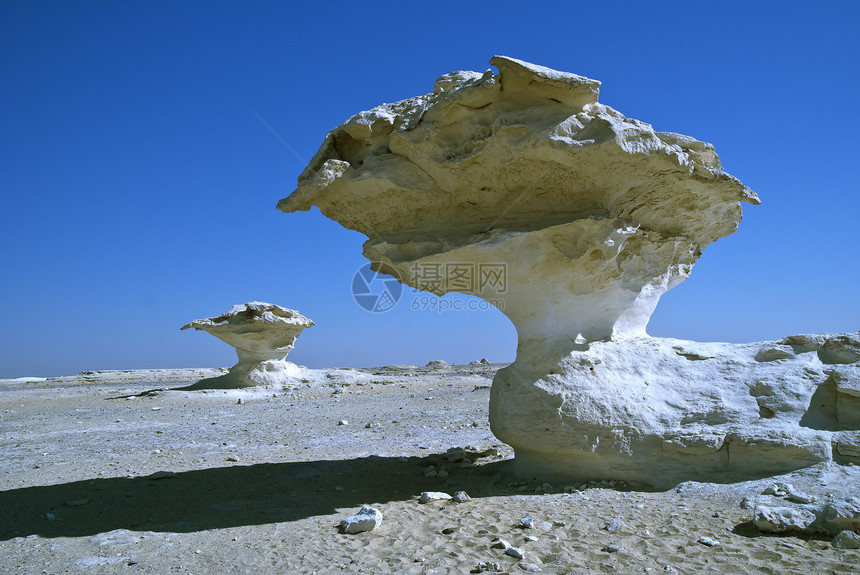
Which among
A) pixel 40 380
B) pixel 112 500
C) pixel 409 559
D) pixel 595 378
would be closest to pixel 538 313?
pixel 595 378

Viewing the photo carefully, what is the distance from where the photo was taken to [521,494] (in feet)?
17.0

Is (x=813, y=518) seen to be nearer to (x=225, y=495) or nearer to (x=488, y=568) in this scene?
(x=488, y=568)

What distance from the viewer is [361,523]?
424cm

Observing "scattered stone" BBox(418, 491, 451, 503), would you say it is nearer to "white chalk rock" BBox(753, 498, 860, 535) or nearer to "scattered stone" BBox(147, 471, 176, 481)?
"white chalk rock" BBox(753, 498, 860, 535)

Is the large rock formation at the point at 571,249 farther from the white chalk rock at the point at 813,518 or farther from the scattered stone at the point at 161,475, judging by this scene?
the scattered stone at the point at 161,475

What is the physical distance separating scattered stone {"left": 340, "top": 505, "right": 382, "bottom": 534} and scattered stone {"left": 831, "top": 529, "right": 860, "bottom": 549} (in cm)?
301

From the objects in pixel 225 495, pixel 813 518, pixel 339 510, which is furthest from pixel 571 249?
pixel 225 495

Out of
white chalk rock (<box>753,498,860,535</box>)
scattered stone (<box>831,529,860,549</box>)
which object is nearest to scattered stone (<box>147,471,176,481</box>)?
white chalk rock (<box>753,498,860,535</box>)

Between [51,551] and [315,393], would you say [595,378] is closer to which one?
[51,551]

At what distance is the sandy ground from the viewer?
143 inches

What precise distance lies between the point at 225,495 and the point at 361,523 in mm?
1932

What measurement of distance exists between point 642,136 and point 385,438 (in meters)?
5.58

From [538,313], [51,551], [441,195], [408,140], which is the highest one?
[408,140]

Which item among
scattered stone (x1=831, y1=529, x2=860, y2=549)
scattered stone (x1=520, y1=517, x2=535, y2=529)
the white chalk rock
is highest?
the white chalk rock
